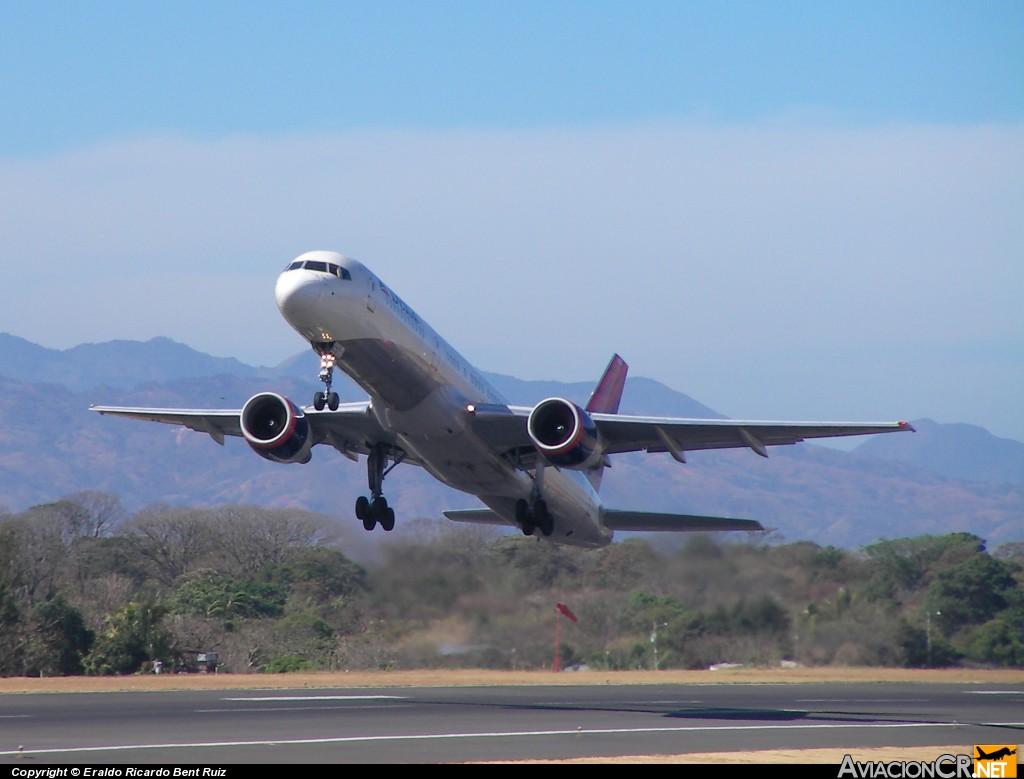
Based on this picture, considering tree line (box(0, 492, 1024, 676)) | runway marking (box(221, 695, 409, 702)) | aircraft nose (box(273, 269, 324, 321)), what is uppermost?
aircraft nose (box(273, 269, 324, 321))

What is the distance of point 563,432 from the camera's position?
3039 centimetres

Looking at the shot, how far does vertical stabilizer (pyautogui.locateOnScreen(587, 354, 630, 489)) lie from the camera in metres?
39.8

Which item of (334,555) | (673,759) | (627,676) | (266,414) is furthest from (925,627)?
(673,759)

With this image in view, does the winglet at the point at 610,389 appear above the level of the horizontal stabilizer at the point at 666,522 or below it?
→ above

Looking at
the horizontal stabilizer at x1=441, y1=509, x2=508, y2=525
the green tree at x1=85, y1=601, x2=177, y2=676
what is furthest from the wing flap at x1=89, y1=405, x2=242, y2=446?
the green tree at x1=85, y1=601, x2=177, y2=676

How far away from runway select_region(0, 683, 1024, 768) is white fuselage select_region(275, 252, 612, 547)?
16.3ft

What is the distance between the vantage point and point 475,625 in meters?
38.2

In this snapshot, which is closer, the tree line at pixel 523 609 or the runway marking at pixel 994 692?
the runway marking at pixel 994 692

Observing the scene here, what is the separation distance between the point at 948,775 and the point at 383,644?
74.2 ft

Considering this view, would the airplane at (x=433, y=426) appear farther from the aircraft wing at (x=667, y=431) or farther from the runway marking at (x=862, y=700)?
the runway marking at (x=862, y=700)

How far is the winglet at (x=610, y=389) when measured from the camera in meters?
39.9

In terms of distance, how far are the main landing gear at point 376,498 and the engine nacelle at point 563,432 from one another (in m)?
4.87

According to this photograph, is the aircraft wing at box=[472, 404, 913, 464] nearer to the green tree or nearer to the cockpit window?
the cockpit window

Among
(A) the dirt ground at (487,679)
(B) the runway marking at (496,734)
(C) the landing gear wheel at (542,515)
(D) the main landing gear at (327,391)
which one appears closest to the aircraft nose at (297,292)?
(D) the main landing gear at (327,391)
